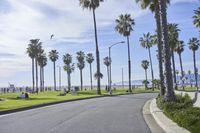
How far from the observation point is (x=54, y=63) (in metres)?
137

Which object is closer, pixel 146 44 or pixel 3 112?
pixel 3 112

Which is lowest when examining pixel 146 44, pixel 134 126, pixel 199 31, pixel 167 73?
pixel 134 126

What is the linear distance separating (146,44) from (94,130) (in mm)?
103012

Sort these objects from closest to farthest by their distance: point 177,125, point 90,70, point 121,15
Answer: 1. point 177,125
2. point 121,15
3. point 90,70

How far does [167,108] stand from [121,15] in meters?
75.7

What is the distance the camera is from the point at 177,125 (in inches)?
561

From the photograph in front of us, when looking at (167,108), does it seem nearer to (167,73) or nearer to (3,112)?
(167,73)

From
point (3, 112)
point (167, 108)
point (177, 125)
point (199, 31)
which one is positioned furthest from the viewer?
point (199, 31)

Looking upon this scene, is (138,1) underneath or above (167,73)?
above

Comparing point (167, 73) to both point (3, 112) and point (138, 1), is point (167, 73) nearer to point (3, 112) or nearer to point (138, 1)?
point (3, 112)

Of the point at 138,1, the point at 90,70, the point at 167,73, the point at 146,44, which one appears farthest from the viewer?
the point at 90,70

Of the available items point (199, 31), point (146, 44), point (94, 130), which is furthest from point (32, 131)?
point (146, 44)

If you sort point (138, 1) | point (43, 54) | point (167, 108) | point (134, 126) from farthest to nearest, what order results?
point (43, 54), point (138, 1), point (167, 108), point (134, 126)

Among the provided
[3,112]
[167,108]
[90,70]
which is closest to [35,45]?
[90,70]
